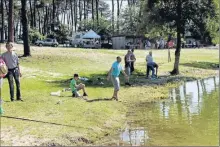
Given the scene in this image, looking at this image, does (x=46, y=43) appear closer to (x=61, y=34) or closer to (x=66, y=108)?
(x=61, y=34)

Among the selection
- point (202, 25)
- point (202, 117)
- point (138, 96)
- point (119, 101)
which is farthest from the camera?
point (202, 25)

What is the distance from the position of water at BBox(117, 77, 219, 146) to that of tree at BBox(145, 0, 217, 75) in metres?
10.5

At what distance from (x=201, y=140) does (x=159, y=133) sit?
4.72 feet

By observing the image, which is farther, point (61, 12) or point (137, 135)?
point (61, 12)

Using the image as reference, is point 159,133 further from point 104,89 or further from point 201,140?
point 104,89

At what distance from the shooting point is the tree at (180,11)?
3153cm

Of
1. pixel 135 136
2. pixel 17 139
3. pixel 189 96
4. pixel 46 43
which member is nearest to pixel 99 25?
pixel 46 43

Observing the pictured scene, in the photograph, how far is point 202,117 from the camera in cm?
1582

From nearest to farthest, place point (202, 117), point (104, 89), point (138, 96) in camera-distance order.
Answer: point (202, 117), point (138, 96), point (104, 89)

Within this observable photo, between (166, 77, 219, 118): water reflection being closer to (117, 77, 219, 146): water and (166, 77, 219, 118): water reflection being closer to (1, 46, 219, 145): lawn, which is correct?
(117, 77, 219, 146): water

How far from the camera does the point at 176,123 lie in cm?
1477

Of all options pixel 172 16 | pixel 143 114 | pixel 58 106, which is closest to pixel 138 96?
pixel 143 114

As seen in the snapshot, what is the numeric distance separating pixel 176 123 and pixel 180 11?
18.4 metres

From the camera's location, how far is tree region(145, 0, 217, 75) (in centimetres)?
3153
